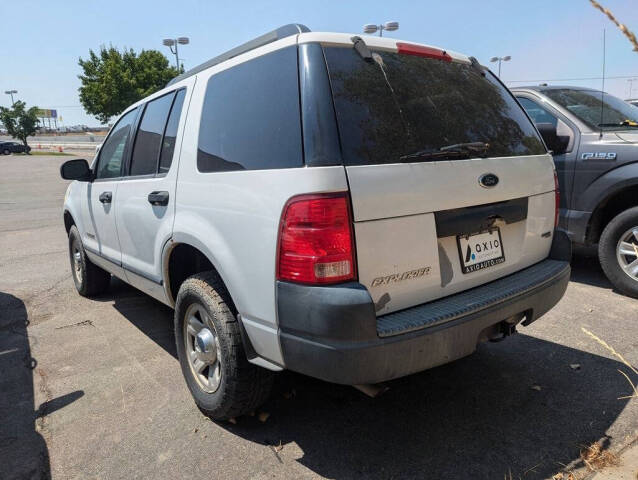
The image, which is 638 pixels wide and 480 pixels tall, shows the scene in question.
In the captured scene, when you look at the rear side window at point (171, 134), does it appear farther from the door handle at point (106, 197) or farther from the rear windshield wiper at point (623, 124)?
the rear windshield wiper at point (623, 124)

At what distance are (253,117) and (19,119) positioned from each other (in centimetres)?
6079

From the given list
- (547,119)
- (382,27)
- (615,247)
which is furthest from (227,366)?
(382,27)

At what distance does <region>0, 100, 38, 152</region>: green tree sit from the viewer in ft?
171

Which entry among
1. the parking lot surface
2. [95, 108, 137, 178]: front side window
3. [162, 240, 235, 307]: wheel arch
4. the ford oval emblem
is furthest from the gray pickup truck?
[95, 108, 137, 178]: front side window

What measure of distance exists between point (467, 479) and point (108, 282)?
4.32 metres

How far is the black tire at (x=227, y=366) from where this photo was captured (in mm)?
2410

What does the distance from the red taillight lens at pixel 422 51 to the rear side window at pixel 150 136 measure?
1599 millimetres

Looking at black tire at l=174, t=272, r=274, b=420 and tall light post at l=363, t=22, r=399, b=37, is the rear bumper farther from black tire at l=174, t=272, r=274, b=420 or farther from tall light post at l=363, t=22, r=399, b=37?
tall light post at l=363, t=22, r=399, b=37

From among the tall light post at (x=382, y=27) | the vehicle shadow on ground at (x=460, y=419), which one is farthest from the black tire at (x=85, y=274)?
the tall light post at (x=382, y=27)

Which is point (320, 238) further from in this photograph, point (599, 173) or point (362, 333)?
point (599, 173)

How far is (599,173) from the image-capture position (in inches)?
A: 181

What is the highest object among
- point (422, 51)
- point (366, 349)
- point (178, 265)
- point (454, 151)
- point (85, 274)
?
point (422, 51)

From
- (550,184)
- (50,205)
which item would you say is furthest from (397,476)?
(50,205)

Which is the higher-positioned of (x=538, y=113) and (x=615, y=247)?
(x=538, y=113)
